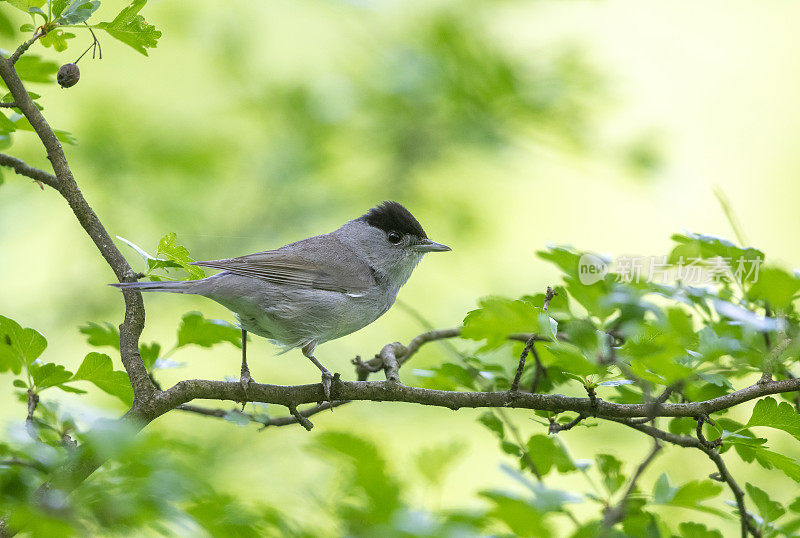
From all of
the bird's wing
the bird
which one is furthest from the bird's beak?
the bird's wing

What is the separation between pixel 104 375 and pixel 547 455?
100 centimetres

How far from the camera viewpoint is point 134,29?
1566 millimetres

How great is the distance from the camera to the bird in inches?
103

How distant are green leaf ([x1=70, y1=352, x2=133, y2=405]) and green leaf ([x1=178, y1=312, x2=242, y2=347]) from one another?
211 mm

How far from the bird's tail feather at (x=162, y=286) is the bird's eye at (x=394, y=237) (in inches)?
45.5

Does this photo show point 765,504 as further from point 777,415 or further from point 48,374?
point 48,374

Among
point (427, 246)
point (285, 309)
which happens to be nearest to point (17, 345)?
point (285, 309)

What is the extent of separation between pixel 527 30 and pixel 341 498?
13.9ft

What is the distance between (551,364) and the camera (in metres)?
1.80

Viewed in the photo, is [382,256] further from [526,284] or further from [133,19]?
[133,19]

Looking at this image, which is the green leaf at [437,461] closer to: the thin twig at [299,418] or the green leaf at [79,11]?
the thin twig at [299,418]

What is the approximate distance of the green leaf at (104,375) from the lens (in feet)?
4.98

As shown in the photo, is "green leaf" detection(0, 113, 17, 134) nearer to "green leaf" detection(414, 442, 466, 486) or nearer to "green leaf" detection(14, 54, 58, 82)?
"green leaf" detection(14, 54, 58, 82)

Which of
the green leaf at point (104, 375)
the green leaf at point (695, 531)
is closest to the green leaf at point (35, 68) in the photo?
the green leaf at point (104, 375)
